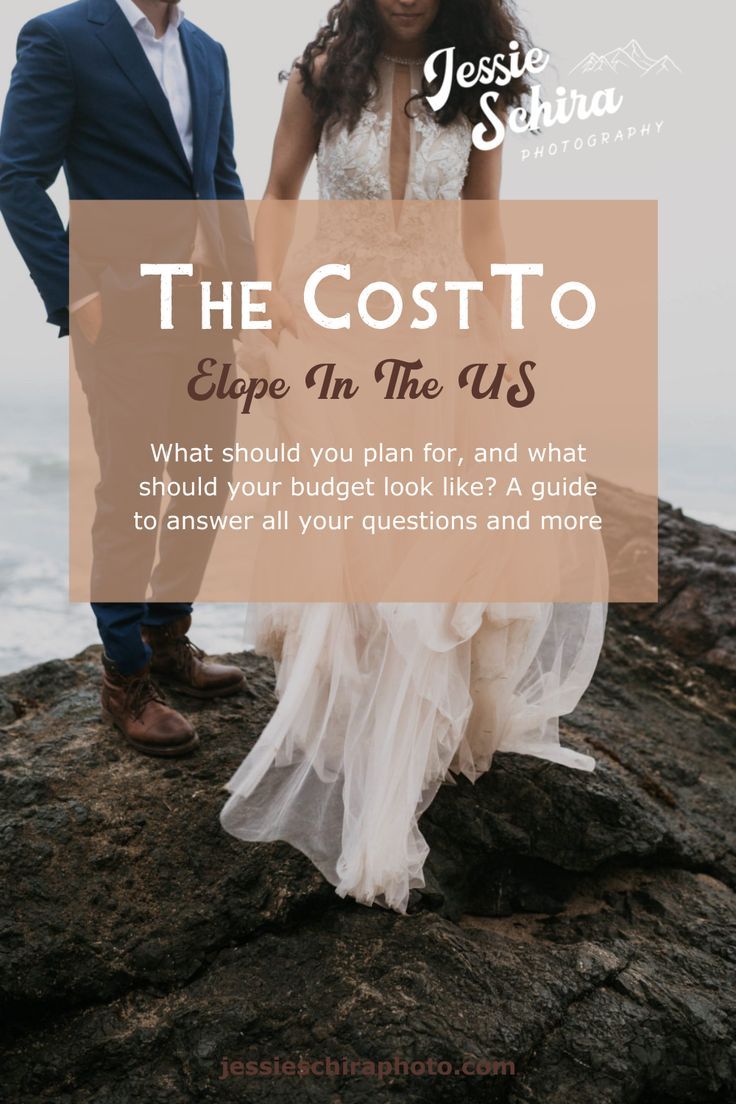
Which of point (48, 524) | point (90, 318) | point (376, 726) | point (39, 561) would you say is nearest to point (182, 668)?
point (376, 726)

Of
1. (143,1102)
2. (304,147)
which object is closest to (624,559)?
(304,147)

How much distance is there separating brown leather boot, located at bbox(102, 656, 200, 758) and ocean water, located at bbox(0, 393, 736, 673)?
4.68 m

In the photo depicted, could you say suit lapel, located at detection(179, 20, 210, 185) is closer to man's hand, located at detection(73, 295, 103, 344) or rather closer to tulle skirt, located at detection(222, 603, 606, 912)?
man's hand, located at detection(73, 295, 103, 344)

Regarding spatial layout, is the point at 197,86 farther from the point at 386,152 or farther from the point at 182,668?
the point at 182,668

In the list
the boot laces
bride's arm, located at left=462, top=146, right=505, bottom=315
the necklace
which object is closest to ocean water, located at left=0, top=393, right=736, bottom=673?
the boot laces

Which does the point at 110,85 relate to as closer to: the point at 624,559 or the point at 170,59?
the point at 170,59

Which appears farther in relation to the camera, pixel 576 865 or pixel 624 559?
pixel 624 559

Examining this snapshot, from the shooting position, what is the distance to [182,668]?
11.4 feet

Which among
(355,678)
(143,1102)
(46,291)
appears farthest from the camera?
(46,291)

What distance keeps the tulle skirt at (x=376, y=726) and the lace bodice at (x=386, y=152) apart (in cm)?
117

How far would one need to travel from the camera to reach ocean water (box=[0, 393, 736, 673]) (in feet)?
30.8

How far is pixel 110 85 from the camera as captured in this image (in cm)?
291

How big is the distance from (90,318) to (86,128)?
0.55 m

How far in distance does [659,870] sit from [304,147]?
234 cm
